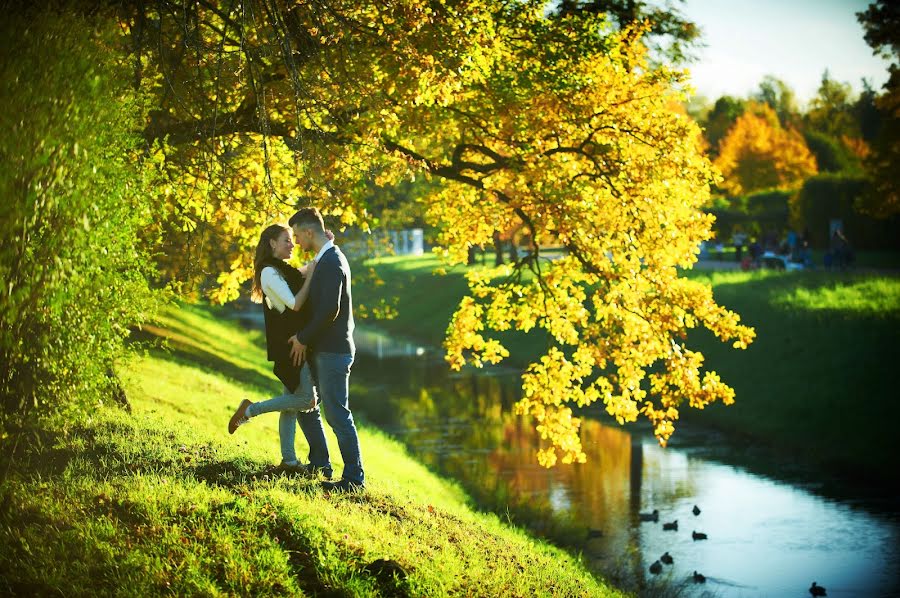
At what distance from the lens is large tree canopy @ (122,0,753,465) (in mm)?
12875

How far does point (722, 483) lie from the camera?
67.2 feet

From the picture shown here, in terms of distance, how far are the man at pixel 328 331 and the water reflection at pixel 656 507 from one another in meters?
6.73

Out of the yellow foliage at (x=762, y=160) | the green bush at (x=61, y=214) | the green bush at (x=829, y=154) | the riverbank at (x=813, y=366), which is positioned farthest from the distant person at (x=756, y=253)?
the green bush at (x=61, y=214)

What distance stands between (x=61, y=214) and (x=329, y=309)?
97.2 inches

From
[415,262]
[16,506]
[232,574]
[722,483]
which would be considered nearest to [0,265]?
[16,506]

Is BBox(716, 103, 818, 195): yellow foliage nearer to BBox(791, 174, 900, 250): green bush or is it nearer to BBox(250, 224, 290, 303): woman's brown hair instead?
BBox(791, 174, 900, 250): green bush

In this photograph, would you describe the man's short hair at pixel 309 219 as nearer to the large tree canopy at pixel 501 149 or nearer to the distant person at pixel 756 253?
the large tree canopy at pixel 501 149

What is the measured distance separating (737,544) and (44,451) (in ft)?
35.7

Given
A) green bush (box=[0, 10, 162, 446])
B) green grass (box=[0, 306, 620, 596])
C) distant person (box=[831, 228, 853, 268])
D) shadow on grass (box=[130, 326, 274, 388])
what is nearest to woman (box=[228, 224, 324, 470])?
green grass (box=[0, 306, 620, 596])

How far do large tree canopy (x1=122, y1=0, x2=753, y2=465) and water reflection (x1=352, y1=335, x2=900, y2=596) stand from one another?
113 inches

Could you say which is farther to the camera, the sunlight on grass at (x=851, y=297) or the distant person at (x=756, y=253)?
the distant person at (x=756, y=253)

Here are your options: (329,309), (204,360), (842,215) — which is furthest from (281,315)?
(842,215)

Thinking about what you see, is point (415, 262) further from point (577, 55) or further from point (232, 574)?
point (232, 574)

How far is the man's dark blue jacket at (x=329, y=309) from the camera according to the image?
377 inches
